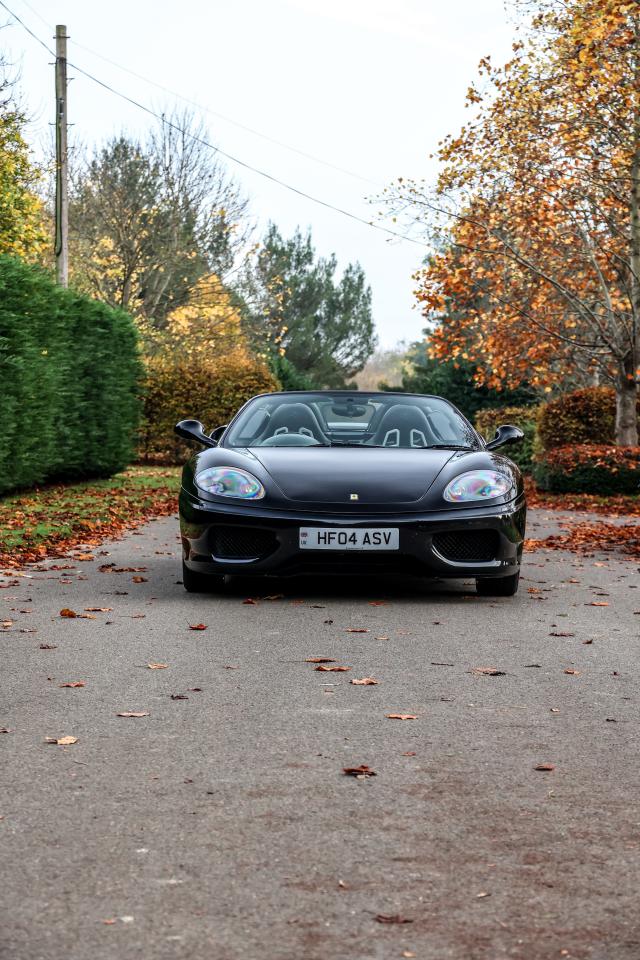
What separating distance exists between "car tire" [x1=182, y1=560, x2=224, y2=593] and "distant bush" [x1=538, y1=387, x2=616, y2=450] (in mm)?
17604

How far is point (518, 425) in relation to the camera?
102 feet

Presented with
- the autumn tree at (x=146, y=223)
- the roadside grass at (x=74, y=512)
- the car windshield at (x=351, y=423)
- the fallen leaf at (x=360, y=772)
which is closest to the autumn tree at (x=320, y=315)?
the autumn tree at (x=146, y=223)

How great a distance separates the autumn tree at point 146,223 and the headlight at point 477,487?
2737cm

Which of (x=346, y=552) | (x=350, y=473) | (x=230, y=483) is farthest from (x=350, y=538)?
(x=230, y=483)

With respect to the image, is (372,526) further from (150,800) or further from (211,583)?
(150,800)

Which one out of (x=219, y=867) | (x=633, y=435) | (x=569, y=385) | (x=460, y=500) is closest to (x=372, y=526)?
(x=460, y=500)

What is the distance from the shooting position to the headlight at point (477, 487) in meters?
7.98

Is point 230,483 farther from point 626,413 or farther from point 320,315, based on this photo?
point 320,315

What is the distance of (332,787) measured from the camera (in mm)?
3910

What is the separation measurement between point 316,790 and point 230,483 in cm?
433

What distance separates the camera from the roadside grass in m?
11.3

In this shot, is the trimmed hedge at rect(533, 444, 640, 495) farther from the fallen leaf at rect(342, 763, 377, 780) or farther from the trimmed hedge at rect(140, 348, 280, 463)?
the fallen leaf at rect(342, 763, 377, 780)

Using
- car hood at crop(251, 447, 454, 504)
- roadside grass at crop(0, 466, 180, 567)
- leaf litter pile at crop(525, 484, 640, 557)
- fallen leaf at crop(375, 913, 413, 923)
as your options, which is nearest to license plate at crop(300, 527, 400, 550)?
car hood at crop(251, 447, 454, 504)

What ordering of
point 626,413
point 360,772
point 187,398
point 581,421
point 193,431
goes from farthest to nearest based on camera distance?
point 187,398
point 581,421
point 626,413
point 193,431
point 360,772
